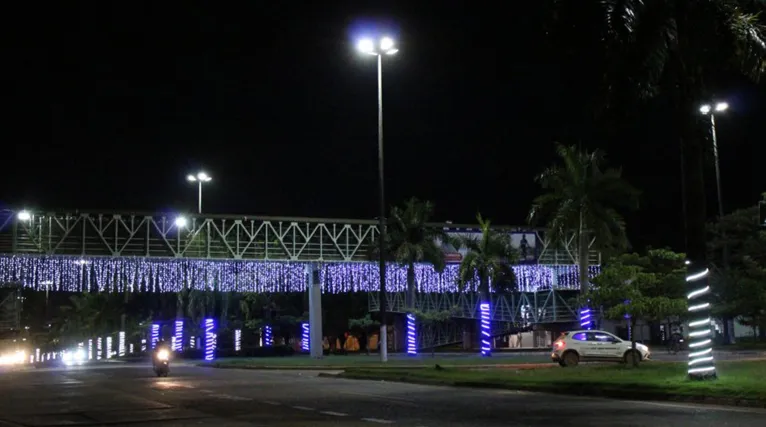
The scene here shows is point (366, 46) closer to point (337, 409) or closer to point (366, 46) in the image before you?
point (366, 46)

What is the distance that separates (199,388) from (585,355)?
49.7ft

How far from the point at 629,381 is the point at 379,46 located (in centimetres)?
1776

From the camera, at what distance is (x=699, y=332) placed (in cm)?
2039

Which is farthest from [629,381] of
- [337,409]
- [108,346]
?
[108,346]

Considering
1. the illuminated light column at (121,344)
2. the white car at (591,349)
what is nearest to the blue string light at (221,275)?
the white car at (591,349)

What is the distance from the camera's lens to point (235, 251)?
2000 inches

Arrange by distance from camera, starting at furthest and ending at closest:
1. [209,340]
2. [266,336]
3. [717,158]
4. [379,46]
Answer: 1. [266,336]
2. [209,340]
3. [379,46]
4. [717,158]

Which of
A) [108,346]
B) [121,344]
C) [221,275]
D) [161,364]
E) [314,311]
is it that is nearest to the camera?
[161,364]

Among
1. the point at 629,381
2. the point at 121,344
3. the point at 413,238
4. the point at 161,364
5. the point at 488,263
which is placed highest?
the point at 413,238

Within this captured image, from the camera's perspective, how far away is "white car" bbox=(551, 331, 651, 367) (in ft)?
105

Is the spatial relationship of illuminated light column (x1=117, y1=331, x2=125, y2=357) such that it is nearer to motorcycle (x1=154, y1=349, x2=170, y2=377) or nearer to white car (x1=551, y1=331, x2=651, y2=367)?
motorcycle (x1=154, y1=349, x2=170, y2=377)

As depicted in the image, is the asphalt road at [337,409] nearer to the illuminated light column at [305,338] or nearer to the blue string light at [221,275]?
the blue string light at [221,275]

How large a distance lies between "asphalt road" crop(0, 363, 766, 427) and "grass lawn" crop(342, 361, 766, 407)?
873mm

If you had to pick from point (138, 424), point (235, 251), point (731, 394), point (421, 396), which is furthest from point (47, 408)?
point (235, 251)
